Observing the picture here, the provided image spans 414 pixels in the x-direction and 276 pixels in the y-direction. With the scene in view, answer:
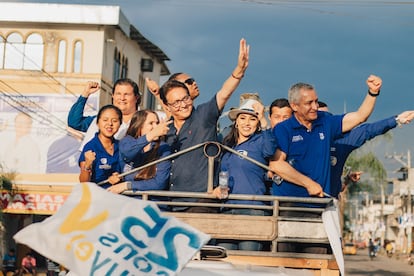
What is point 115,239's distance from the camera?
12.6 feet

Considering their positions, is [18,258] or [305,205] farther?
[18,258]

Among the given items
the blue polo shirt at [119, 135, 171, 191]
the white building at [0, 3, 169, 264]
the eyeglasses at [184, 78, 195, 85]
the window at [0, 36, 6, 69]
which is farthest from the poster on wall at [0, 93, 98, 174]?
the blue polo shirt at [119, 135, 171, 191]

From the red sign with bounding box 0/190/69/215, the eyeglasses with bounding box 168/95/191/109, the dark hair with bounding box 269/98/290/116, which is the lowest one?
the red sign with bounding box 0/190/69/215

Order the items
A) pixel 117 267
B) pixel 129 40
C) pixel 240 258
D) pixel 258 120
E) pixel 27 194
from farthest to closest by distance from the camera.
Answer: pixel 129 40 → pixel 27 194 → pixel 258 120 → pixel 240 258 → pixel 117 267

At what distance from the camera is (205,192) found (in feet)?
20.3

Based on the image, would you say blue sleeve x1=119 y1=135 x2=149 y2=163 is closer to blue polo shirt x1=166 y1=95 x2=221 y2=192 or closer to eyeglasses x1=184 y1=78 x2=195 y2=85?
blue polo shirt x1=166 y1=95 x2=221 y2=192

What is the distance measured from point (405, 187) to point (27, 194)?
63.4 m

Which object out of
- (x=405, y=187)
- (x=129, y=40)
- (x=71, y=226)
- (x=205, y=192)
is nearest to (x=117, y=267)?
(x=71, y=226)

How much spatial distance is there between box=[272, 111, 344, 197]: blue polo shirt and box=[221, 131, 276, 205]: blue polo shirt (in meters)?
0.13

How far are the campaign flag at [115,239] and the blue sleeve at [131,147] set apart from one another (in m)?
2.41

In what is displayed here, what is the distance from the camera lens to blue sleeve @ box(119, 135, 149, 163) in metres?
6.46

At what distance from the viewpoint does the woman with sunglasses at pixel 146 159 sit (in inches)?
248

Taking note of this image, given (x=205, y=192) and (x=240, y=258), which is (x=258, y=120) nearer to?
(x=205, y=192)

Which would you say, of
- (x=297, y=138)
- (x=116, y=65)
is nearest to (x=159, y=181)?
(x=297, y=138)
